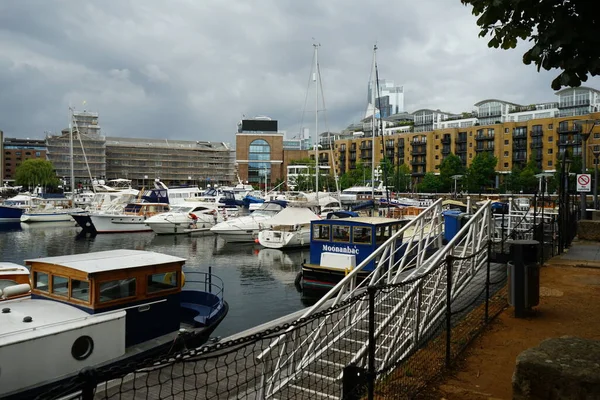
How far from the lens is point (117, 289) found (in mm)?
10609

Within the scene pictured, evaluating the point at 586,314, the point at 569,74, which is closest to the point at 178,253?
the point at 586,314

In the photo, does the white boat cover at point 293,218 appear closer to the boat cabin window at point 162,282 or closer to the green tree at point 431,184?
the boat cabin window at point 162,282

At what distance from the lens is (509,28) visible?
20.4 feet

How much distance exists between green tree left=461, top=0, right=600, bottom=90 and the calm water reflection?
12.9 metres

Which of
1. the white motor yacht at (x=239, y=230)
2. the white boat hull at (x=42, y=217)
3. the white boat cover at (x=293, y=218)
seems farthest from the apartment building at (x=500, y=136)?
the white boat hull at (x=42, y=217)

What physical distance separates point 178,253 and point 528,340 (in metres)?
29.7

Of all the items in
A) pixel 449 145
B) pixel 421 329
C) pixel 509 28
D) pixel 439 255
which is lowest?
pixel 421 329

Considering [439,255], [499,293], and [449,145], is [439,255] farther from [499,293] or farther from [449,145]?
[449,145]

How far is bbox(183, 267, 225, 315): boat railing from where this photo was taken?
14.7m

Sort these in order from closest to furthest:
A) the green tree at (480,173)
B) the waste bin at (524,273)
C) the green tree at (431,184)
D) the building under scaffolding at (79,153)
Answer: the waste bin at (524,273), the green tree at (480,173), the green tree at (431,184), the building under scaffolding at (79,153)

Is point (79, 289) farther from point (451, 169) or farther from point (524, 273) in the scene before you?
point (451, 169)

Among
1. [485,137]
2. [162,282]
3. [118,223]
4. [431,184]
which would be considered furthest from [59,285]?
[485,137]

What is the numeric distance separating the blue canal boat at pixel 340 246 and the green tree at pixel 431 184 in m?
71.9

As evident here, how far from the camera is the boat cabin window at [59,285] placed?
10.7 metres
